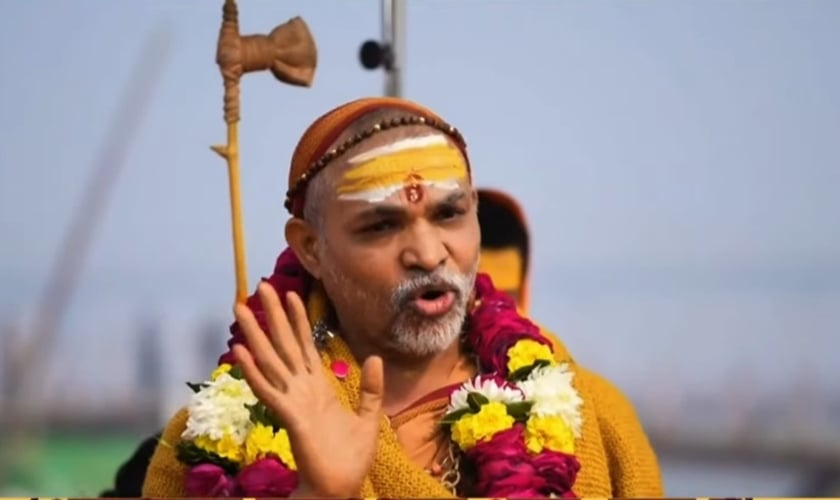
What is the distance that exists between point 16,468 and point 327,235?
107 inches

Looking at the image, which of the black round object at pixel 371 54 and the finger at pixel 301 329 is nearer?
the finger at pixel 301 329

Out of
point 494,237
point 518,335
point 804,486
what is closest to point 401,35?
point 494,237

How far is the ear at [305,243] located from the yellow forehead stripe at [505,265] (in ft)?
4.26

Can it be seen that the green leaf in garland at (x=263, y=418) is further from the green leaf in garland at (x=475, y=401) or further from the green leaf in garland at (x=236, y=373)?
the green leaf in garland at (x=475, y=401)

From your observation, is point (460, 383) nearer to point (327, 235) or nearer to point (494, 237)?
point (327, 235)

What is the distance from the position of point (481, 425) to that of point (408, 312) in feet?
0.60

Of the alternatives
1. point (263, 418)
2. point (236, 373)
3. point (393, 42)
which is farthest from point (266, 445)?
point (393, 42)

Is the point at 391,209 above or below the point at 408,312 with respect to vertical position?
above

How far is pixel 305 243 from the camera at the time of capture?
6.47 feet

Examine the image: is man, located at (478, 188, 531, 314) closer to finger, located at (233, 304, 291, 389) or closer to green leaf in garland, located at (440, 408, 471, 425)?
green leaf in garland, located at (440, 408, 471, 425)

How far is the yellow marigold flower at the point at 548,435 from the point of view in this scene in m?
1.87

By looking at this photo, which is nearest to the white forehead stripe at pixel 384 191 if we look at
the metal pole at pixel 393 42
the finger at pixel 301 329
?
the finger at pixel 301 329

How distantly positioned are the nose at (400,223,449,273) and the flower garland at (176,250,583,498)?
0.71 feet

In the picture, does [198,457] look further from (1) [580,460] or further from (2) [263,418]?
(1) [580,460]
